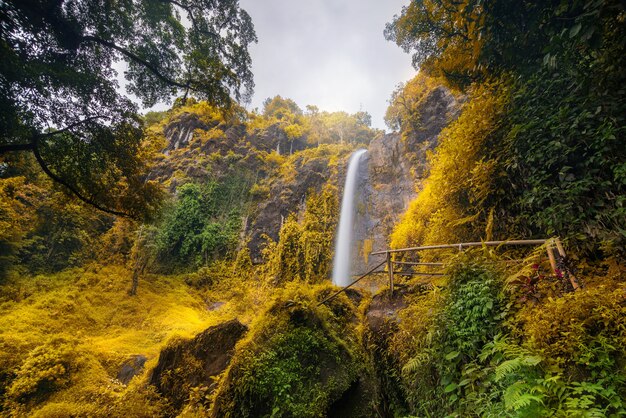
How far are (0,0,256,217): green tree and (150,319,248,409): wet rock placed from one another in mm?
3394

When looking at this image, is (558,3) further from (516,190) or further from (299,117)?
(299,117)

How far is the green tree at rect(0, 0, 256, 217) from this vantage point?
185 inches

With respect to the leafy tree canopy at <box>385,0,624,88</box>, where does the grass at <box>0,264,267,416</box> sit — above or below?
below

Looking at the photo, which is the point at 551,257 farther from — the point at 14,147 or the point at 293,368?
the point at 14,147

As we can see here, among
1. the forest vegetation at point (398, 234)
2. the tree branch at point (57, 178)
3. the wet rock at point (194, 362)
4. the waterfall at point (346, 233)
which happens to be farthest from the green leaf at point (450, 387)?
the waterfall at point (346, 233)

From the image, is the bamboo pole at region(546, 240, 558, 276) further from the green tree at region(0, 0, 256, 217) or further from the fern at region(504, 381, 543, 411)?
the green tree at region(0, 0, 256, 217)

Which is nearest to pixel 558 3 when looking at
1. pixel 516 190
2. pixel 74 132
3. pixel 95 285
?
pixel 516 190

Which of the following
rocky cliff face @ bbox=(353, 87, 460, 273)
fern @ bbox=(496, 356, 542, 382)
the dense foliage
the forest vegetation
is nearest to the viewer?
fern @ bbox=(496, 356, 542, 382)

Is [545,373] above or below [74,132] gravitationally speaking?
below

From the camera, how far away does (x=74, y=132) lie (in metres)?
5.52

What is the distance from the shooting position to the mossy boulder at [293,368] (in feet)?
13.5

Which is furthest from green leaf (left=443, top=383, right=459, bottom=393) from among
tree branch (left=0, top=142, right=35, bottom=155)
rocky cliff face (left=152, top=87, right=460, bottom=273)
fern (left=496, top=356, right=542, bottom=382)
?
rocky cliff face (left=152, top=87, right=460, bottom=273)

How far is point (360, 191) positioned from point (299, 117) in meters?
18.3

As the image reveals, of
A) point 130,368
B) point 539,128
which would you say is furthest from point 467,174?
point 130,368
